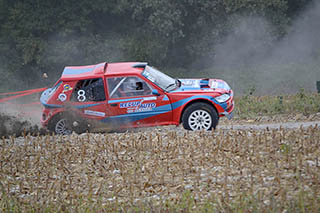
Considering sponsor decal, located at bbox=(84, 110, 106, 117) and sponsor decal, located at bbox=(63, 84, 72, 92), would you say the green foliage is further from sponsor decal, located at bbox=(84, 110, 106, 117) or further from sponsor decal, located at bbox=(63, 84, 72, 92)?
sponsor decal, located at bbox=(84, 110, 106, 117)

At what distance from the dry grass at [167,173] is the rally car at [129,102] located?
164 centimetres

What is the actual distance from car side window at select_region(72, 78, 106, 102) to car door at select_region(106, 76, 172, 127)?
0.20 meters

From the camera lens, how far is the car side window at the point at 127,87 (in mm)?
10391

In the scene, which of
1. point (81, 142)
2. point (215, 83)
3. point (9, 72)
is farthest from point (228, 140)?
point (9, 72)

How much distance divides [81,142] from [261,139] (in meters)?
3.16

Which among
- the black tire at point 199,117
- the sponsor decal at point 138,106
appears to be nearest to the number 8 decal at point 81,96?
the sponsor decal at point 138,106

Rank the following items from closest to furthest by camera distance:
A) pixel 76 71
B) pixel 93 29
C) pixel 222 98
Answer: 1. pixel 222 98
2. pixel 76 71
3. pixel 93 29

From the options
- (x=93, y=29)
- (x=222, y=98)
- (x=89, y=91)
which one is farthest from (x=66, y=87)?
(x=93, y=29)

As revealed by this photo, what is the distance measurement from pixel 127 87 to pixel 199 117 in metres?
1.73

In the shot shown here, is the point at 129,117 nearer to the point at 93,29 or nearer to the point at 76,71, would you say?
the point at 76,71

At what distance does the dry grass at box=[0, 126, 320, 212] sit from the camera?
562 cm

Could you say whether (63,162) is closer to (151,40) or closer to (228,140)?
(228,140)

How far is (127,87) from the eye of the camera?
10.4m

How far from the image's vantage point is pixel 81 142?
8430mm
